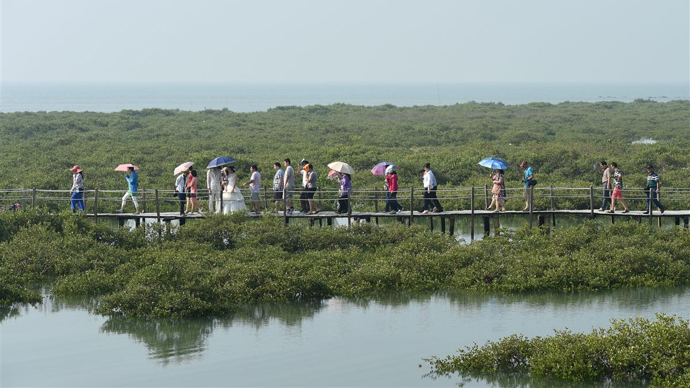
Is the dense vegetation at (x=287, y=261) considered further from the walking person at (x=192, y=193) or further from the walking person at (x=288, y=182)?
the walking person at (x=192, y=193)

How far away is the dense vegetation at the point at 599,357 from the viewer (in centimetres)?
1644

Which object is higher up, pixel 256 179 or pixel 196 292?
pixel 256 179

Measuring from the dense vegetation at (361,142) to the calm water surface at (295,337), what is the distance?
48.3 feet

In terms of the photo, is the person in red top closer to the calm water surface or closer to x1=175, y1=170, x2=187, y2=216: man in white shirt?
the calm water surface

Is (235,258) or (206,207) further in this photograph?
(206,207)

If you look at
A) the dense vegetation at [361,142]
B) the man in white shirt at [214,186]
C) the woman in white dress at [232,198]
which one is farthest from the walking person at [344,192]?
the dense vegetation at [361,142]

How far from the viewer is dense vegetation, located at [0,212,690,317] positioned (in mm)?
22047

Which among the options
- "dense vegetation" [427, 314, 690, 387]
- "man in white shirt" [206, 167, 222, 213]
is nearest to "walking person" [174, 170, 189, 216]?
"man in white shirt" [206, 167, 222, 213]

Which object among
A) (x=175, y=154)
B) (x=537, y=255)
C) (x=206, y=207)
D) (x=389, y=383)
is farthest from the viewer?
(x=175, y=154)

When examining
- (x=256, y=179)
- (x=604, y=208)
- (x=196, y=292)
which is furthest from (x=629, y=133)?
(x=196, y=292)

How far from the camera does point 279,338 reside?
1973cm

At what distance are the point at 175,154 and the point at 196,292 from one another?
1115 inches

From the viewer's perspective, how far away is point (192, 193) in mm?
27688

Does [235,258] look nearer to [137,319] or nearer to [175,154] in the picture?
[137,319]
